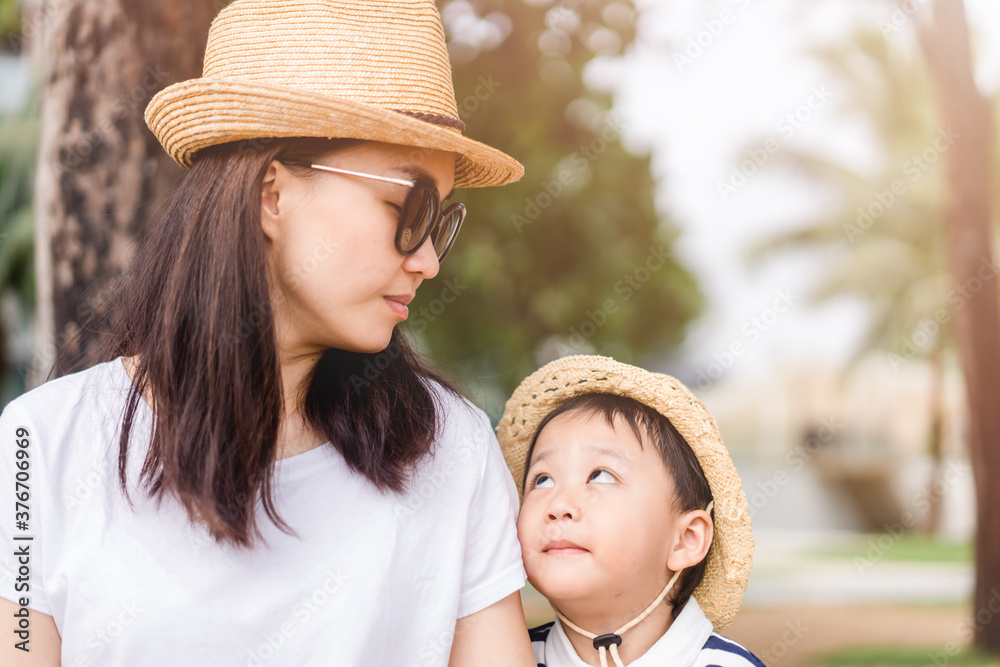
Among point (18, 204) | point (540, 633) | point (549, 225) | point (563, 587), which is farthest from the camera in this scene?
point (18, 204)

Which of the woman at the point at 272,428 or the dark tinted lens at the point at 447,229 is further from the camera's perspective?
the dark tinted lens at the point at 447,229

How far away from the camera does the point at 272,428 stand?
191cm

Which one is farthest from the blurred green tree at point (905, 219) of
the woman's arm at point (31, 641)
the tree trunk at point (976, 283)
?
the woman's arm at point (31, 641)

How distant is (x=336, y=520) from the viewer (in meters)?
1.91

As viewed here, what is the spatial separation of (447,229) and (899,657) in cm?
822

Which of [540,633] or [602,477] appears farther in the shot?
[540,633]

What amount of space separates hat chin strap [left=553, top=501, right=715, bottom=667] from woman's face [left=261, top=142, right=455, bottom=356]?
3.00 ft

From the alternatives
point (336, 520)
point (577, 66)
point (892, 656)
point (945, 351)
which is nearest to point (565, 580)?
point (336, 520)

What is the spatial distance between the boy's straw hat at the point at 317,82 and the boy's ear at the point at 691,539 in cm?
108

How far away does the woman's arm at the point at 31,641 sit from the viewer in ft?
5.53

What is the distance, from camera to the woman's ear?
6.24ft

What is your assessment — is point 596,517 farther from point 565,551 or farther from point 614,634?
point 614,634

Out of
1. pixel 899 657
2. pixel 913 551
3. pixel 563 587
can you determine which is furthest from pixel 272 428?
pixel 913 551

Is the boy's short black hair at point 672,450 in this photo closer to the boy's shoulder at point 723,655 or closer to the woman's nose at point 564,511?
the boy's shoulder at point 723,655
